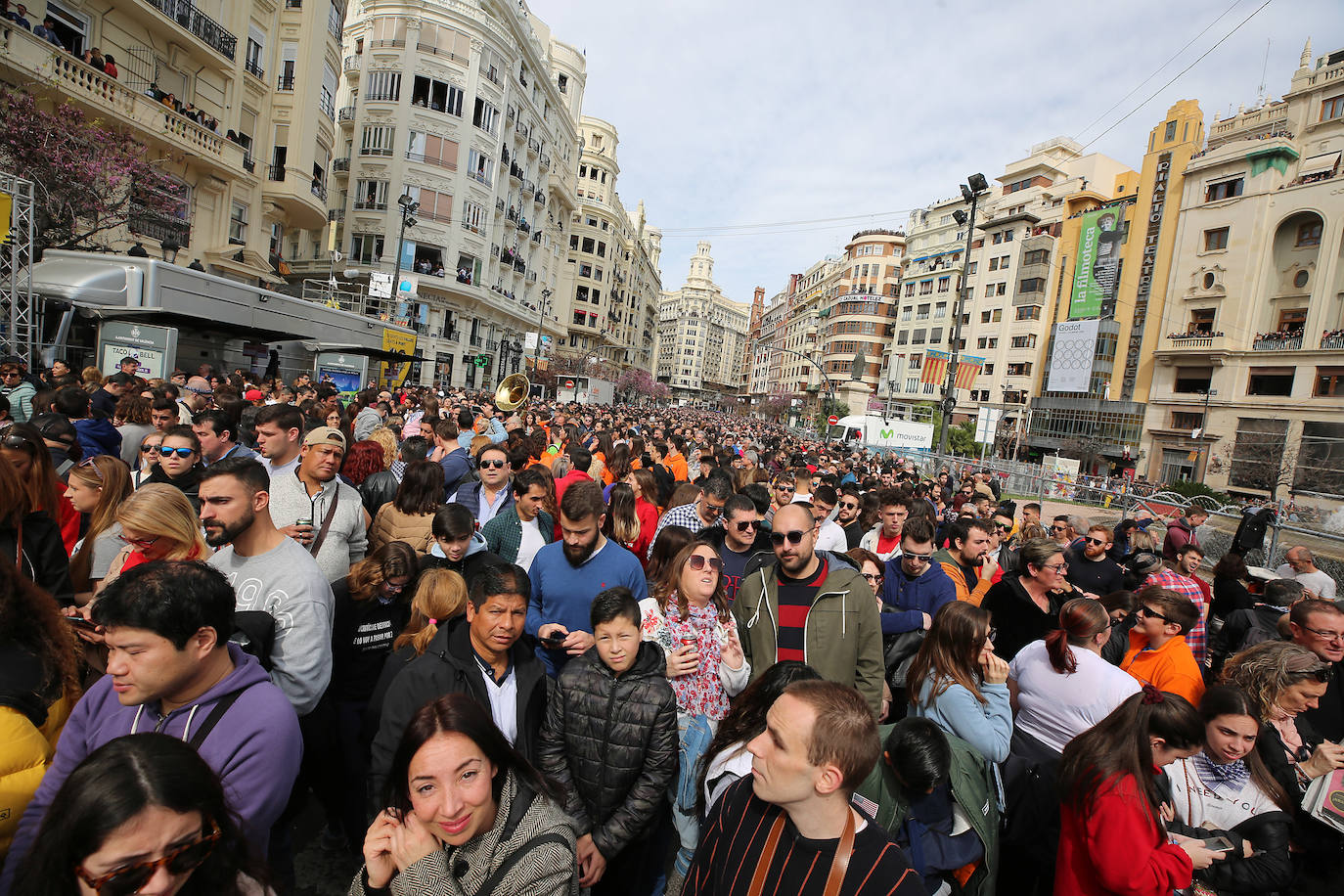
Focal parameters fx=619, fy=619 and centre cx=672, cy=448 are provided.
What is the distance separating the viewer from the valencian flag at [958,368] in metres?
40.4

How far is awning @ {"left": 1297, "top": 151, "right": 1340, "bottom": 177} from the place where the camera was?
3374 centimetres

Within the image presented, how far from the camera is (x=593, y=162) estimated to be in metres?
68.5

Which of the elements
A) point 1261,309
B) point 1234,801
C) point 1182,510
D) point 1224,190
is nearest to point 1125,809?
point 1234,801

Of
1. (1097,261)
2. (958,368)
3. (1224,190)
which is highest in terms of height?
(1224,190)

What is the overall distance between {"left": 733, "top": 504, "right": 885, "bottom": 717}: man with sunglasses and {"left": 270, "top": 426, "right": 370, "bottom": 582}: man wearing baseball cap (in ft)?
8.44

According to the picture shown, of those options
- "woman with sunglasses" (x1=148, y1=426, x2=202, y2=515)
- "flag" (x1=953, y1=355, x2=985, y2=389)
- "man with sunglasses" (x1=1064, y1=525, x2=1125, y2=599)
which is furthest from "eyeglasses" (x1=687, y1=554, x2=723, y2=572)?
"flag" (x1=953, y1=355, x2=985, y2=389)

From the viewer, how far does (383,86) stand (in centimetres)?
3575

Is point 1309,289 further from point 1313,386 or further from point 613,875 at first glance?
point 613,875

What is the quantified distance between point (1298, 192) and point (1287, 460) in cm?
1535

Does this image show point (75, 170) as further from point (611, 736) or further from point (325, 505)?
point (611, 736)

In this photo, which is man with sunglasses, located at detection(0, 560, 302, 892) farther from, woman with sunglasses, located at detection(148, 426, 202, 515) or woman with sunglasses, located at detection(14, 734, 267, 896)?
woman with sunglasses, located at detection(148, 426, 202, 515)

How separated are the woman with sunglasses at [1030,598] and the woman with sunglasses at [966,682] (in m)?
2.02

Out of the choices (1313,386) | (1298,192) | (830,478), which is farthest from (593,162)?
(830,478)

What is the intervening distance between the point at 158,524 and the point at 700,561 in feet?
8.23
